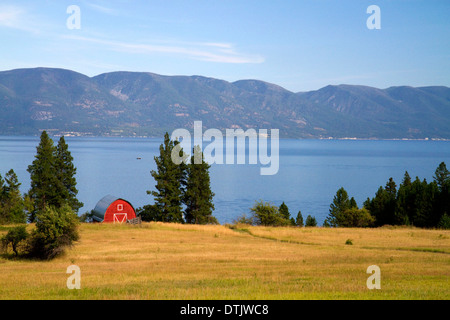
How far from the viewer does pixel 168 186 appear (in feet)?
213

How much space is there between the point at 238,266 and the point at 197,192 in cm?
4180

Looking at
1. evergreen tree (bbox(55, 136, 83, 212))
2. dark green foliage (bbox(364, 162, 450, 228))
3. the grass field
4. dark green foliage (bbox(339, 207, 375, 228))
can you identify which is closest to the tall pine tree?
evergreen tree (bbox(55, 136, 83, 212))

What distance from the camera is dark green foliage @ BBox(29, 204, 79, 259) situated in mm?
32281

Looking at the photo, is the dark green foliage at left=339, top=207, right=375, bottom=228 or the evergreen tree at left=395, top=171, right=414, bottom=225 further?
the evergreen tree at left=395, top=171, right=414, bottom=225

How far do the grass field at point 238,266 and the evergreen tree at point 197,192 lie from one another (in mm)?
19669

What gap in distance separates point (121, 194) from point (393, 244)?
9885 centimetres

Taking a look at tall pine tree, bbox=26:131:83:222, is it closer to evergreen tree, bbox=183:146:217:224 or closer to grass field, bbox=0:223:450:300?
evergreen tree, bbox=183:146:217:224

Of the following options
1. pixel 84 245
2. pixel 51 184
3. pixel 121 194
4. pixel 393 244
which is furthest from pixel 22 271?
pixel 121 194

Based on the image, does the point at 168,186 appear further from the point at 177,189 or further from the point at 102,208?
the point at 102,208

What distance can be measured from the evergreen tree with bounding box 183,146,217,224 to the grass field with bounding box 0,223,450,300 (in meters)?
19.7

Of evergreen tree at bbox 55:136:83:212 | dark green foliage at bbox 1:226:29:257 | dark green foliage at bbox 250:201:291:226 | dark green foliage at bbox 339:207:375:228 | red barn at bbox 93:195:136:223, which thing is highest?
evergreen tree at bbox 55:136:83:212

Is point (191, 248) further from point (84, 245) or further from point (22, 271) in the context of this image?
point (22, 271)
